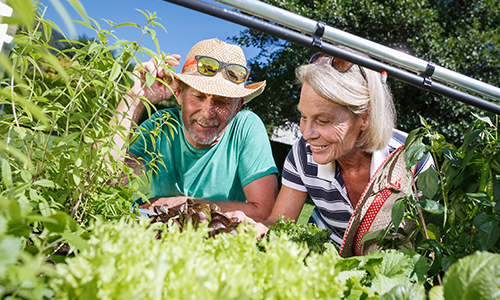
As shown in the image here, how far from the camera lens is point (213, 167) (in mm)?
2342

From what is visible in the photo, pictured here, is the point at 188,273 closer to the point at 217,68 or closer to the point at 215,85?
the point at 215,85

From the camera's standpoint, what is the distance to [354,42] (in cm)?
82

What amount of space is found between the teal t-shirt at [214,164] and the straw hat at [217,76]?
0.32m

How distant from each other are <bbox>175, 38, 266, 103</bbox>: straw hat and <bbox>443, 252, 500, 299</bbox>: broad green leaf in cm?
172

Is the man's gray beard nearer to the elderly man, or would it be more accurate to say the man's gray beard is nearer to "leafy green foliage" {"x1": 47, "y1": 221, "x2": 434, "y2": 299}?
the elderly man

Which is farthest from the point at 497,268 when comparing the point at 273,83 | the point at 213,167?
the point at 273,83

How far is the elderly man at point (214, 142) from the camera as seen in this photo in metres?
2.18

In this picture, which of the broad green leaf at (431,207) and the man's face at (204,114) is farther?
the man's face at (204,114)

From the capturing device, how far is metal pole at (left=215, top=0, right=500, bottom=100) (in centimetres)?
75

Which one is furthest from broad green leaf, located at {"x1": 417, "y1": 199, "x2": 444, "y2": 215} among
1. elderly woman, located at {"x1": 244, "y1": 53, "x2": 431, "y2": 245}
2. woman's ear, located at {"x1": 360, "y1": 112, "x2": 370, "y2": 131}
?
woman's ear, located at {"x1": 360, "y1": 112, "x2": 370, "y2": 131}

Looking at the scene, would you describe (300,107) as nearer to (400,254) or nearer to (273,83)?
(400,254)

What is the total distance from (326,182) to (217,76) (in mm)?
1042

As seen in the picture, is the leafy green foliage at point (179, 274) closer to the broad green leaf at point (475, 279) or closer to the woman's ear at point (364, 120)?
the broad green leaf at point (475, 279)

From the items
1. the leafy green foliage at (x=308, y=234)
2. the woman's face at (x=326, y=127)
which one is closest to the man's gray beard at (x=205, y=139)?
the woman's face at (x=326, y=127)
